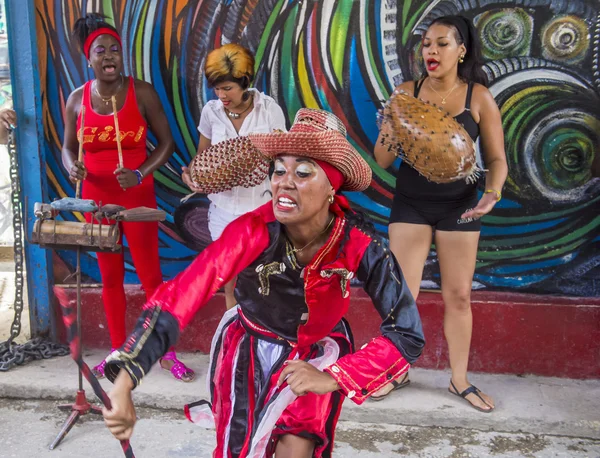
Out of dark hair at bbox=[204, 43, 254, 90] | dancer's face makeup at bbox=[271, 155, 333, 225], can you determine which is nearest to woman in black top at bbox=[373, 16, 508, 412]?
dark hair at bbox=[204, 43, 254, 90]

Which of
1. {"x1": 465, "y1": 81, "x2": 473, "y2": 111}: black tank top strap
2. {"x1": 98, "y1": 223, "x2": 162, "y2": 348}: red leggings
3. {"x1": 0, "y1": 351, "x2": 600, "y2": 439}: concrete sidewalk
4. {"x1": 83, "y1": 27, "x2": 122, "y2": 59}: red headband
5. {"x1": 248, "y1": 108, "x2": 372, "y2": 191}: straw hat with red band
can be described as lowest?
{"x1": 0, "y1": 351, "x2": 600, "y2": 439}: concrete sidewalk

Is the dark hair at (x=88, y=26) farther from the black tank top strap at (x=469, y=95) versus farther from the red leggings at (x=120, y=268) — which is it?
the black tank top strap at (x=469, y=95)

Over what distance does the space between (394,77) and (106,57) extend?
74.2 inches

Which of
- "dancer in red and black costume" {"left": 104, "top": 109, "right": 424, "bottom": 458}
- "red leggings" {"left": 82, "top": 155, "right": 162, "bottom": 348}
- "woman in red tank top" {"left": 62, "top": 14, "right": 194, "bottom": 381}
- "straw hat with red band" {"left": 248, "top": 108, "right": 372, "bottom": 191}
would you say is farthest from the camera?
"red leggings" {"left": 82, "top": 155, "right": 162, "bottom": 348}

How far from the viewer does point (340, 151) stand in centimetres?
246

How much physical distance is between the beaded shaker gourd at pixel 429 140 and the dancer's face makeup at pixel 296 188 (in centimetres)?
83

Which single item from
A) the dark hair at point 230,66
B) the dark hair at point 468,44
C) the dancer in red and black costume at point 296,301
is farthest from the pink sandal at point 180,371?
the dark hair at point 468,44

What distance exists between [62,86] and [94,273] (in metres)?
1.37

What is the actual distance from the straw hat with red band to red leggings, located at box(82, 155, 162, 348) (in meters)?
1.82

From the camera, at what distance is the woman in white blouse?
3.91 m

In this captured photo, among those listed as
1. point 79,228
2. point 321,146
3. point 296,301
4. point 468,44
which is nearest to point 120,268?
point 79,228

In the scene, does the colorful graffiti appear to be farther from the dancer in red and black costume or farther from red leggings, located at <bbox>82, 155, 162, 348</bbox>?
the dancer in red and black costume

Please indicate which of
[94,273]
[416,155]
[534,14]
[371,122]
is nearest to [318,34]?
[371,122]

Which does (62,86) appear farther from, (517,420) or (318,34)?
(517,420)
